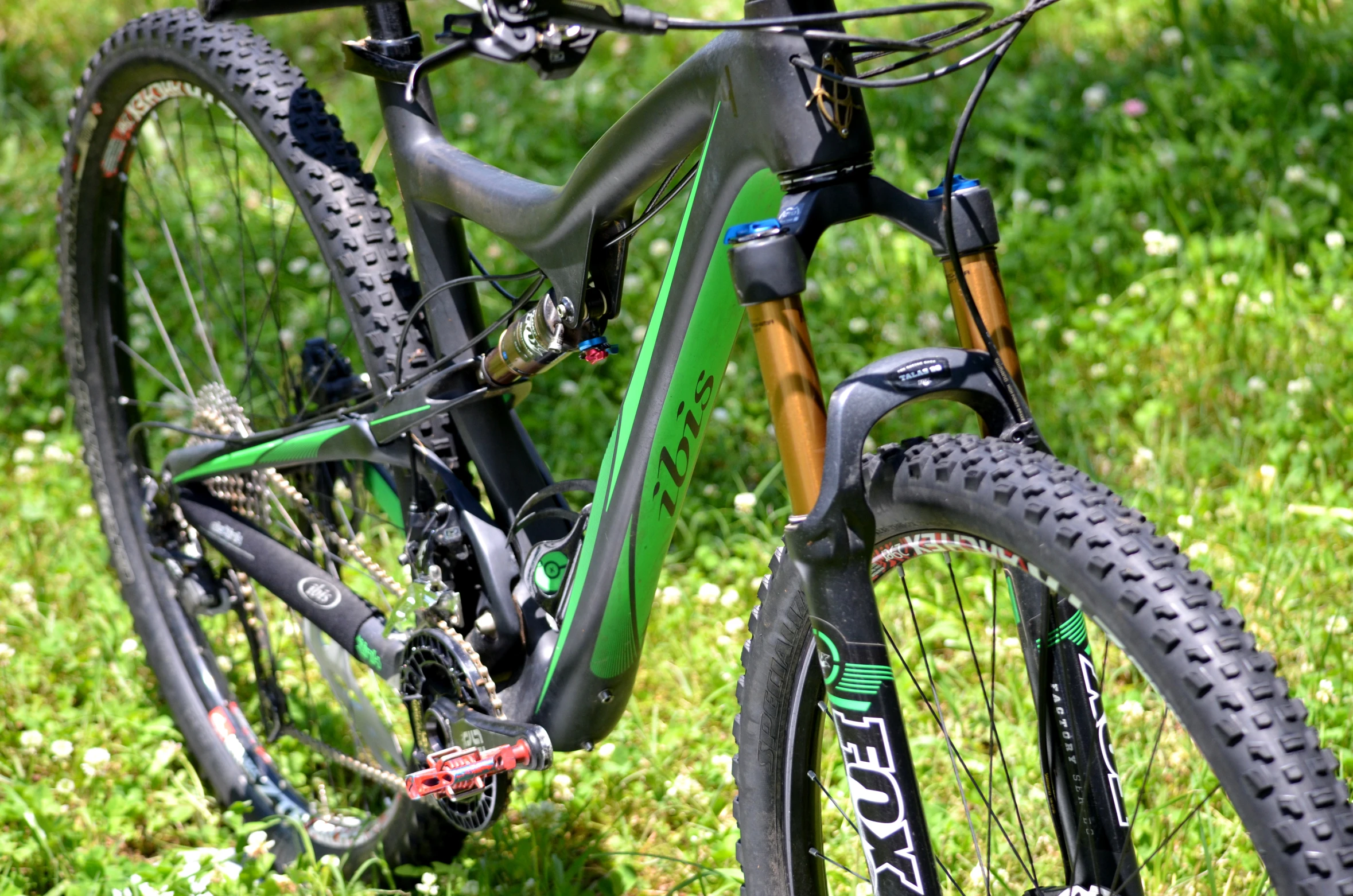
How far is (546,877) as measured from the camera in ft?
6.86

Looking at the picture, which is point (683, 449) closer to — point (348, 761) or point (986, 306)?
point (986, 306)

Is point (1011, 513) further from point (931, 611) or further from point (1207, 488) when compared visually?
point (1207, 488)

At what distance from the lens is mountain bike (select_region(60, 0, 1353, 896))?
1217 mm

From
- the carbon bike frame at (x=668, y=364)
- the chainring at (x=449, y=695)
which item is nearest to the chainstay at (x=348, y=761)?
the chainring at (x=449, y=695)

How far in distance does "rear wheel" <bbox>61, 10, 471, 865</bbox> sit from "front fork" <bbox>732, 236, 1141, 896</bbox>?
813mm

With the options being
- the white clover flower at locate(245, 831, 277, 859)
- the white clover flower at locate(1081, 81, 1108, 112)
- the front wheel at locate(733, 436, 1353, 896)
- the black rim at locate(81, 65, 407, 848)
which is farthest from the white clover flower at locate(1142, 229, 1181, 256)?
the white clover flower at locate(245, 831, 277, 859)

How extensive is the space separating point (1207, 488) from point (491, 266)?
220 centimetres

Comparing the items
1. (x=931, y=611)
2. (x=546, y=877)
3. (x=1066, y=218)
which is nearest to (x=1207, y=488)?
(x=931, y=611)

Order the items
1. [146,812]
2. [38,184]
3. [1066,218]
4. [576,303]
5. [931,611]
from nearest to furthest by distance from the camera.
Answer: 1. [576,303]
2. [146,812]
3. [931,611]
4. [1066,218]
5. [38,184]

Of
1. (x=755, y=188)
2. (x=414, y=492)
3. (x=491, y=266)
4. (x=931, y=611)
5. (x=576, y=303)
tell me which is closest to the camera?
(x=755, y=188)

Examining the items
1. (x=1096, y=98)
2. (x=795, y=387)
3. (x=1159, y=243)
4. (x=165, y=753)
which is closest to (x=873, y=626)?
(x=795, y=387)

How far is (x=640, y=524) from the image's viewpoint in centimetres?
165

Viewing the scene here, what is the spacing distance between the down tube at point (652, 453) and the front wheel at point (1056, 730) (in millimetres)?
215

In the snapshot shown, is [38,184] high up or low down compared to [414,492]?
up
